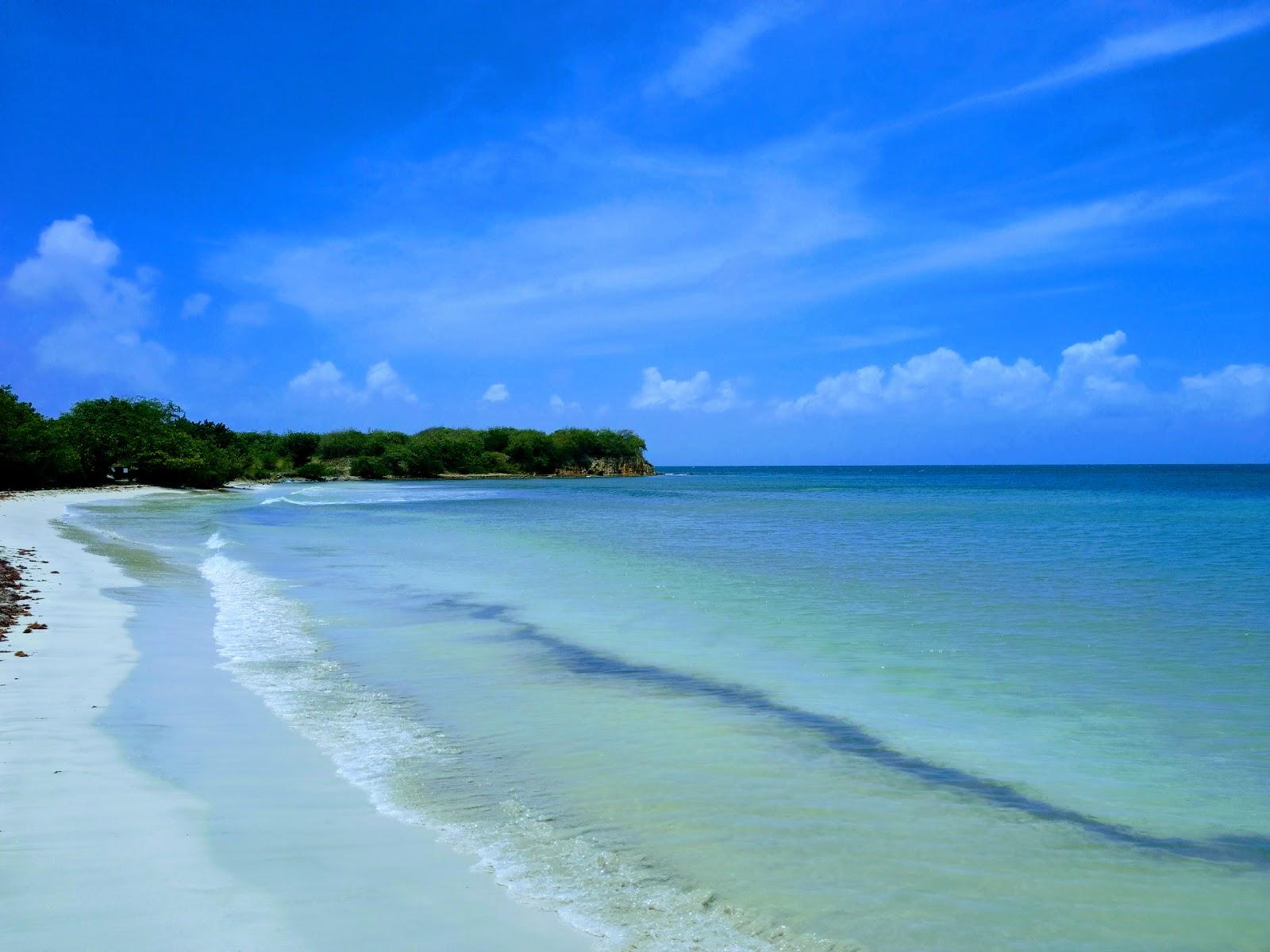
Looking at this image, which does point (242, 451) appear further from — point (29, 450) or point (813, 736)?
point (813, 736)

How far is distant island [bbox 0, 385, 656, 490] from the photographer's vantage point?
5209cm

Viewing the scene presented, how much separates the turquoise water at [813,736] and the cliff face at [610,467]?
120091 millimetres

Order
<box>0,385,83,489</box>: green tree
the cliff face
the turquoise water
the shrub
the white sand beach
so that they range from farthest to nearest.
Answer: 1. the cliff face
2. the shrub
3. <box>0,385,83,489</box>: green tree
4. the turquoise water
5. the white sand beach

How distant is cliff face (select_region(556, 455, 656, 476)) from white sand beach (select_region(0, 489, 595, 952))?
5134 inches

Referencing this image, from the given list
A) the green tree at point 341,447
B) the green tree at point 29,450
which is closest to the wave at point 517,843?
the green tree at point 29,450

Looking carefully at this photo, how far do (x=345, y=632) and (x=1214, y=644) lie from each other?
11.0 meters

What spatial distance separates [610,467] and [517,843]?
446 feet

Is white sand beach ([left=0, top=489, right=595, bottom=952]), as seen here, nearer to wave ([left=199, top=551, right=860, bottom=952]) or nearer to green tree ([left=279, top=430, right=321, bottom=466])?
wave ([left=199, top=551, right=860, bottom=952])

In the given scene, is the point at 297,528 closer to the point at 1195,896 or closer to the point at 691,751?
the point at 691,751

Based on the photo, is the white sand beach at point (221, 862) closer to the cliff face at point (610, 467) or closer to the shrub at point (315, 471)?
the shrub at point (315, 471)

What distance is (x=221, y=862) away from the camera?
429 centimetres

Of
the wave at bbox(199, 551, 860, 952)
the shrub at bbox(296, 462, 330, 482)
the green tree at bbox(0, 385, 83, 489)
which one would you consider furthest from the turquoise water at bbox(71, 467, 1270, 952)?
the shrub at bbox(296, 462, 330, 482)

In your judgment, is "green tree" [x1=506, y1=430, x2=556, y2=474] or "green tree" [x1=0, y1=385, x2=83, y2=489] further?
"green tree" [x1=506, y1=430, x2=556, y2=474]

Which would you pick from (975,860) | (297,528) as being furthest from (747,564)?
(297,528)
